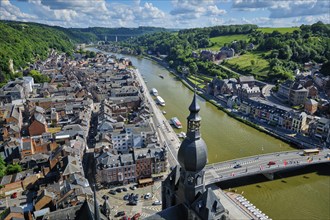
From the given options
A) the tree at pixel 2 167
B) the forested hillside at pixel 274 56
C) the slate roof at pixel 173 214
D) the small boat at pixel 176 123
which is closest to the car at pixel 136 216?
the slate roof at pixel 173 214

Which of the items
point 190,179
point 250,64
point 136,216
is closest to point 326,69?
point 250,64

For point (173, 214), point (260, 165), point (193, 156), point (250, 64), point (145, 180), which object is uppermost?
point (250, 64)

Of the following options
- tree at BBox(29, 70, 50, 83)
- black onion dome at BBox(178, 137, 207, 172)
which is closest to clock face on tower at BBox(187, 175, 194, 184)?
black onion dome at BBox(178, 137, 207, 172)

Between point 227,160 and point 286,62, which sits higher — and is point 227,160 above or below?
below

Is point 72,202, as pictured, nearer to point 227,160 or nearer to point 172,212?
point 172,212

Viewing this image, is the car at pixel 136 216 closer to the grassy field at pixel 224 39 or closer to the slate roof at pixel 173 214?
the slate roof at pixel 173 214

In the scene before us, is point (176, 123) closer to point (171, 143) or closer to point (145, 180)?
point (171, 143)

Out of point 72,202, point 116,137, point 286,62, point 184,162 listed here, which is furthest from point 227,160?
point 286,62
